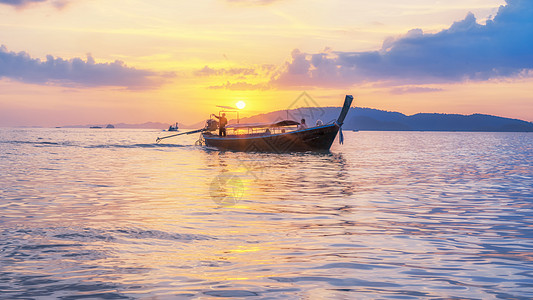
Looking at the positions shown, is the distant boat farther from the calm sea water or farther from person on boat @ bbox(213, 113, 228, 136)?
the calm sea water

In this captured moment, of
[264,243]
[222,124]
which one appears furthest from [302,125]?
[264,243]

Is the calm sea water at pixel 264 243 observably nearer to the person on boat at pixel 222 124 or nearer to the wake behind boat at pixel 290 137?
the wake behind boat at pixel 290 137

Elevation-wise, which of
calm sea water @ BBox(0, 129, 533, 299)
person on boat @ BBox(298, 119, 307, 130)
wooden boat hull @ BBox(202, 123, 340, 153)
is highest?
person on boat @ BBox(298, 119, 307, 130)

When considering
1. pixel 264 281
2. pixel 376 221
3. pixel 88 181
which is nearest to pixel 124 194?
pixel 88 181

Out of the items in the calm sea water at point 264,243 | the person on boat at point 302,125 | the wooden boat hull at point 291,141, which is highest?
the person on boat at point 302,125

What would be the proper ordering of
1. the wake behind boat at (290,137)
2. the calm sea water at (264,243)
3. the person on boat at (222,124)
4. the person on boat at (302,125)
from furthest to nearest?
the person on boat at (222,124)
the person on boat at (302,125)
the wake behind boat at (290,137)
the calm sea water at (264,243)

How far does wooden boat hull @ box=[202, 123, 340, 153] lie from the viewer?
56562mm

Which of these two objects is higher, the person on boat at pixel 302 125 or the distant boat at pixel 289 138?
the person on boat at pixel 302 125

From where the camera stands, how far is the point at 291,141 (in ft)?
189

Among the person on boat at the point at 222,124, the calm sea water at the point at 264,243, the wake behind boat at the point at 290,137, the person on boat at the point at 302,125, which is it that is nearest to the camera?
the calm sea water at the point at 264,243

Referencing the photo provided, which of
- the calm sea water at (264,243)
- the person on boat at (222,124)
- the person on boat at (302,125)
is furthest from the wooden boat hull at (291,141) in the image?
the calm sea water at (264,243)

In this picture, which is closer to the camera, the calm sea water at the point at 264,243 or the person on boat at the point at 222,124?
the calm sea water at the point at 264,243

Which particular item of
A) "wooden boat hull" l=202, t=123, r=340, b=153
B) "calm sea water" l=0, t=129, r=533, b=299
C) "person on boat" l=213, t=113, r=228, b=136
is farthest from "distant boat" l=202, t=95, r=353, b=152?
"calm sea water" l=0, t=129, r=533, b=299

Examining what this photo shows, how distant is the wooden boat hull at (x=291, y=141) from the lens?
5656cm
